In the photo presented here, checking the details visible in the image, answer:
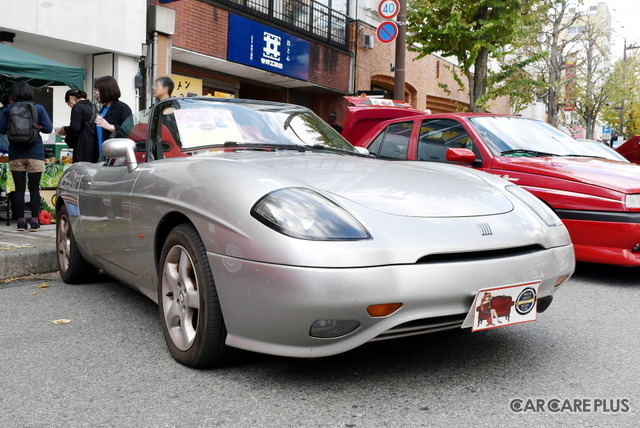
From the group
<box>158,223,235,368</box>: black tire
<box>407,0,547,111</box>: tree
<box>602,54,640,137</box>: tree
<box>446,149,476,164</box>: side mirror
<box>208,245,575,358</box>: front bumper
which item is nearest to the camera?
<box>208,245,575,358</box>: front bumper

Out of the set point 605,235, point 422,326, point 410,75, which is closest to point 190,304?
point 422,326

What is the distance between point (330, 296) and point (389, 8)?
30.6ft

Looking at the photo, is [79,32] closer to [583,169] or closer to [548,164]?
[548,164]

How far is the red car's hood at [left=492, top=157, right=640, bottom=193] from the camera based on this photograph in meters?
4.67

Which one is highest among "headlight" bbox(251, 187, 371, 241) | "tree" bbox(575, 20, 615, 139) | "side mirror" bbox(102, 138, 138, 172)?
"tree" bbox(575, 20, 615, 139)

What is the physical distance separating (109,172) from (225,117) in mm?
811

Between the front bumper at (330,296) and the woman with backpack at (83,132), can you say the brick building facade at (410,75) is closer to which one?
the woman with backpack at (83,132)

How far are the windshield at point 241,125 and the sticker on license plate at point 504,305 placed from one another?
1596 mm

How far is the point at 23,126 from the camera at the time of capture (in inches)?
266

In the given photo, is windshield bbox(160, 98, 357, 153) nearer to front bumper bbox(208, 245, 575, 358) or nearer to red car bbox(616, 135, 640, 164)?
front bumper bbox(208, 245, 575, 358)

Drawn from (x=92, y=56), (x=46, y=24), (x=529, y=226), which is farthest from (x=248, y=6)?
(x=529, y=226)

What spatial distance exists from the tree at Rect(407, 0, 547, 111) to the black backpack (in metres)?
9.05

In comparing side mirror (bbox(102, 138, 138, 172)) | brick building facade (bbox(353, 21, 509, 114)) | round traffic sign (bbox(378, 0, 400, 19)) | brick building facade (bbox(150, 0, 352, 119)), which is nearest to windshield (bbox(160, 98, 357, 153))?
side mirror (bbox(102, 138, 138, 172))

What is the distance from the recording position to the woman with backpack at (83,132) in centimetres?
661
